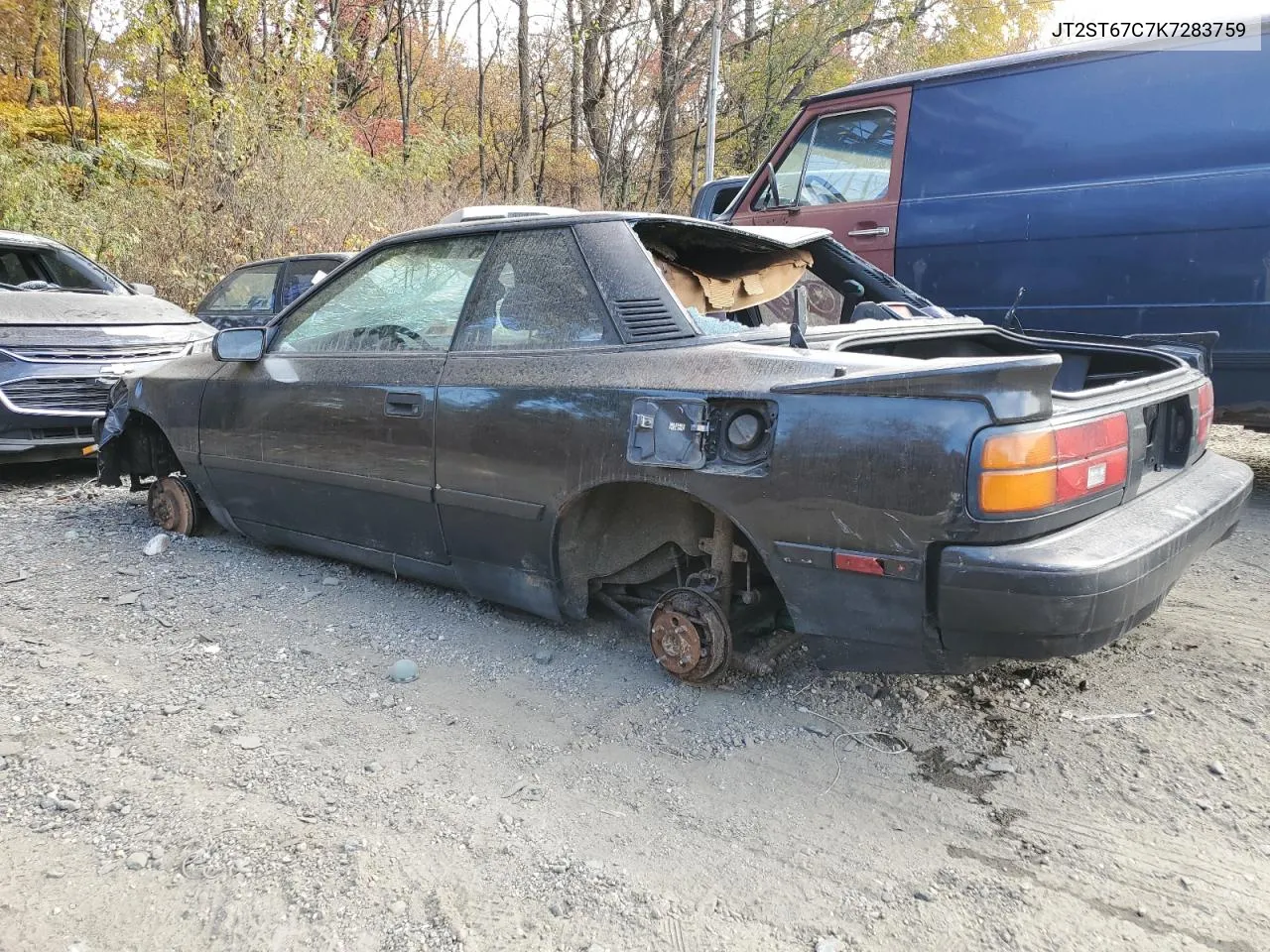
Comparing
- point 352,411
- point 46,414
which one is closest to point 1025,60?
point 352,411

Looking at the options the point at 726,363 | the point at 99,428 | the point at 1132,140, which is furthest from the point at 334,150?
the point at 726,363

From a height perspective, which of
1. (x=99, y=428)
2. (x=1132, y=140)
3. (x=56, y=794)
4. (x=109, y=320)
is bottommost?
(x=56, y=794)

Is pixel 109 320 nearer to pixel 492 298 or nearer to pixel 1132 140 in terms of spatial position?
pixel 492 298

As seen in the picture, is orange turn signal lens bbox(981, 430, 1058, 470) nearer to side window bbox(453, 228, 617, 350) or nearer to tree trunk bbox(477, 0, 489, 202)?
side window bbox(453, 228, 617, 350)

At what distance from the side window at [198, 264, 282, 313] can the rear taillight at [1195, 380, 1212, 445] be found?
26.1ft

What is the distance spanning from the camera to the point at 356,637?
3445 mm

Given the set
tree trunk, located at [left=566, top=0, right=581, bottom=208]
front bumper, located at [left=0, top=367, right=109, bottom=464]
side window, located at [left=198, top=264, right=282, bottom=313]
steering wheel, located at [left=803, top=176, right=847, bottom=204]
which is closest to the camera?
front bumper, located at [left=0, top=367, right=109, bottom=464]

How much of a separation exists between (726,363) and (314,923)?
1721 mm

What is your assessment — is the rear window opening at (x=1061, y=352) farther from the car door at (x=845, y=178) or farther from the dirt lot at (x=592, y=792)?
the car door at (x=845, y=178)

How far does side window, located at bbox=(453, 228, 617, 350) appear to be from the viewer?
2.98m

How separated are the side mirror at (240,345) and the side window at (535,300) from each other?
116cm

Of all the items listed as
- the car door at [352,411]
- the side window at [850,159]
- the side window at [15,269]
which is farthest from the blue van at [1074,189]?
the side window at [15,269]

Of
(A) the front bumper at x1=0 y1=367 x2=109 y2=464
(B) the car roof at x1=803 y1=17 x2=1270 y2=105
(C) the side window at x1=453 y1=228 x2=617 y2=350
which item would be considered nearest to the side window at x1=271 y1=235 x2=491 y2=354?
(C) the side window at x1=453 y1=228 x2=617 y2=350

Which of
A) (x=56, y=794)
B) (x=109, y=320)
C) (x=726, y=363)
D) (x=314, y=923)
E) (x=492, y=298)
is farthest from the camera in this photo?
(x=109, y=320)
